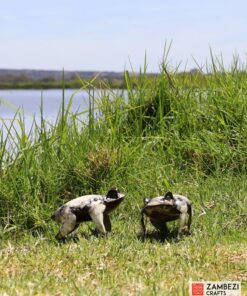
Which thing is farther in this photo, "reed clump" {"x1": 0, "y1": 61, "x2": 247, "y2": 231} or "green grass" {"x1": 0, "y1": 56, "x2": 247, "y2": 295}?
"reed clump" {"x1": 0, "y1": 61, "x2": 247, "y2": 231}

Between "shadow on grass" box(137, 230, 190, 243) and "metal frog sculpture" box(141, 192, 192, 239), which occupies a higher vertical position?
"metal frog sculpture" box(141, 192, 192, 239)

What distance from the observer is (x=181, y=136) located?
8953 mm

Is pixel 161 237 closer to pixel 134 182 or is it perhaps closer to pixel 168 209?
pixel 168 209

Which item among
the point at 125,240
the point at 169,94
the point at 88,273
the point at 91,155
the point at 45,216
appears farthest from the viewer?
the point at 169,94

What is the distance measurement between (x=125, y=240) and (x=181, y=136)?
10.5ft

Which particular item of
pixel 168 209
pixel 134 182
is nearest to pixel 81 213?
pixel 168 209

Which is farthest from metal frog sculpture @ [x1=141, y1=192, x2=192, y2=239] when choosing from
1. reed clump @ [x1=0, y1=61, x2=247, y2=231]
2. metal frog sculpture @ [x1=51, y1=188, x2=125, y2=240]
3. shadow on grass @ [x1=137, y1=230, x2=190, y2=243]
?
reed clump @ [x1=0, y1=61, x2=247, y2=231]

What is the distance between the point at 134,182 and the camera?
757 centimetres

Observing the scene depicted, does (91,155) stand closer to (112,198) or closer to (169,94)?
(112,198)

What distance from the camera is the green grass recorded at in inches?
203

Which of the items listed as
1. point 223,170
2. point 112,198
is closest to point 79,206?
point 112,198

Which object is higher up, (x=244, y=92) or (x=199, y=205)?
(x=244, y=92)

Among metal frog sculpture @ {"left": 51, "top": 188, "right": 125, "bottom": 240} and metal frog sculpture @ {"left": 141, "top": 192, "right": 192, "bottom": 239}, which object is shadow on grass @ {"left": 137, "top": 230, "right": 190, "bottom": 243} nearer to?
metal frog sculpture @ {"left": 141, "top": 192, "right": 192, "bottom": 239}

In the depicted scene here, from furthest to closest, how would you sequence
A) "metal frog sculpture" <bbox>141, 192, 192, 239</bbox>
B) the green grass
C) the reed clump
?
the reed clump
"metal frog sculpture" <bbox>141, 192, 192, 239</bbox>
the green grass
